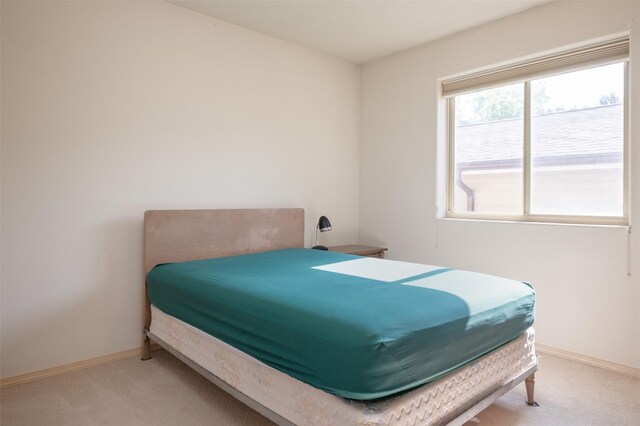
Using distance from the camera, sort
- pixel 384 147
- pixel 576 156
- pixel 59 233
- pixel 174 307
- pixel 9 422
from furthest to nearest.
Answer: pixel 384 147 < pixel 576 156 < pixel 59 233 < pixel 174 307 < pixel 9 422

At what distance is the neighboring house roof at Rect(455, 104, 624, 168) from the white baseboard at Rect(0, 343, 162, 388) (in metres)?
3.11

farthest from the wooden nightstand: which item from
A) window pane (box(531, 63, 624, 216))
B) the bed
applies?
window pane (box(531, 63, 624, 216))

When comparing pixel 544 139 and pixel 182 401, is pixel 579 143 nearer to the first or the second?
pixel 544 139

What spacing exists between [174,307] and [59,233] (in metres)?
0.94

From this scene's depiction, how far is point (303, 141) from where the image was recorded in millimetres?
4016

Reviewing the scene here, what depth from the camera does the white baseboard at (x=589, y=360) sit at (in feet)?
8.85

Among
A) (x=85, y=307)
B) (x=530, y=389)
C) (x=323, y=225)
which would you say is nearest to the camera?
(x=530, y=389)

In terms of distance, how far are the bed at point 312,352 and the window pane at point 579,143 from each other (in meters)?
1.34

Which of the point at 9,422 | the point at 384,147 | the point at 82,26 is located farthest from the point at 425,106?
the point at 9,422

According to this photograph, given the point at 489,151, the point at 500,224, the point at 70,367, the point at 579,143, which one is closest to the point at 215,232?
the point at 70,367

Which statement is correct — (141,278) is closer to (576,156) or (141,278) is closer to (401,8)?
(401,8)

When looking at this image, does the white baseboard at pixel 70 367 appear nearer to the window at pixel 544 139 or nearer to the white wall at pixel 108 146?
the white wall at pixel 108 146

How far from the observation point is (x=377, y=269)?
261 cm

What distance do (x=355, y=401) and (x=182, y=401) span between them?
4.22 feet
